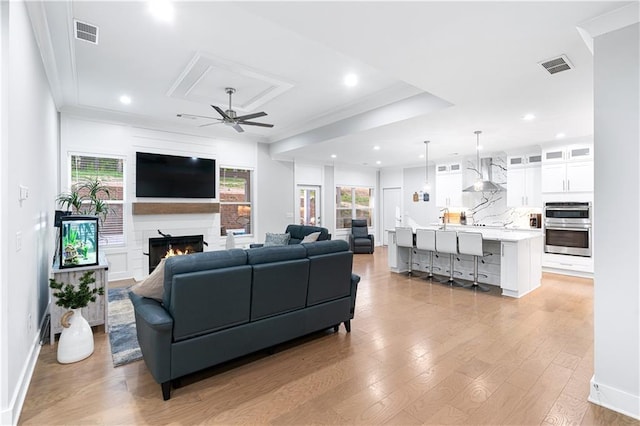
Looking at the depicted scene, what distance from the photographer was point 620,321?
2.14m

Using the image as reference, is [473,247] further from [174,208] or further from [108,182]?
[108,182]

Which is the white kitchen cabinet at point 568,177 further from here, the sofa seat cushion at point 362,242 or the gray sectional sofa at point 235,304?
the gray sectional sofa at point 235,304

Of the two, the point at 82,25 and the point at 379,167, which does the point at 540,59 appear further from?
the point at 379,167

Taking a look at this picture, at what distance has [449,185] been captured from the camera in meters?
8.57

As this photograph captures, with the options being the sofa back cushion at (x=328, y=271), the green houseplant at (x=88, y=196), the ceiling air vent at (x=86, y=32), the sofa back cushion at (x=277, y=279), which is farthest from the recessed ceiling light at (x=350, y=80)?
the green houseplant at (x=88, y=196)

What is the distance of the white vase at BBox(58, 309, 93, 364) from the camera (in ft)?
9.18

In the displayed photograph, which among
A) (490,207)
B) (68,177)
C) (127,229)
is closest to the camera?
(68,177)

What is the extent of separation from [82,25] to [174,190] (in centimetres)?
368

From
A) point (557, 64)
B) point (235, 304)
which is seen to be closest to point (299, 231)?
point (235, 304)

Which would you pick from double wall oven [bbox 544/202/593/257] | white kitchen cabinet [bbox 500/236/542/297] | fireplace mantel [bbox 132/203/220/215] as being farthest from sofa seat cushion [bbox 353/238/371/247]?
white kitchen cabinet [bbox 500/236/542/297]

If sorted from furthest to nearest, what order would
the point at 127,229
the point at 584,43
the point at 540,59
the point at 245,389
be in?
the point at 127,229, the point at 540,59, the point at 584,43, the point at 245,389

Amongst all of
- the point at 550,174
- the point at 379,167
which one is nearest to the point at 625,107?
the point at 550,174

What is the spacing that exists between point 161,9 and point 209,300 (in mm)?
2496

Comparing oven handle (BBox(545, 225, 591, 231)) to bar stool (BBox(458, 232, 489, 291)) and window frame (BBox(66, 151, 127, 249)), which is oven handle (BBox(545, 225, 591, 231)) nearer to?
bar stool (BBox(458, 232, 489, 291))
